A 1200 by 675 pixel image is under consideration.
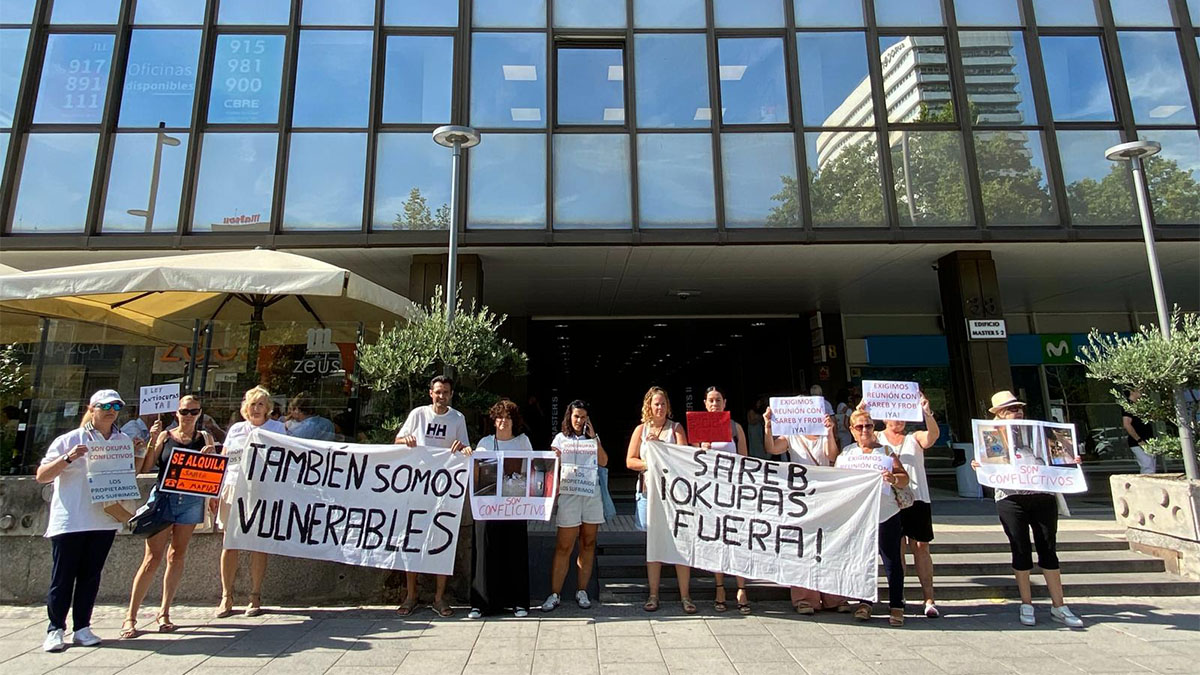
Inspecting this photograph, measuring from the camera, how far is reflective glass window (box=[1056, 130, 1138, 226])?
34.3 ft

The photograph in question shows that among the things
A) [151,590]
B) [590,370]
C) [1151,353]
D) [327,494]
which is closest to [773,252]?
[1151,353]

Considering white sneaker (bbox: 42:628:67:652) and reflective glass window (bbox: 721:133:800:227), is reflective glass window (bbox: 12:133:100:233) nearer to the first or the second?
white sneaker (bbox: 42:628:67:652)

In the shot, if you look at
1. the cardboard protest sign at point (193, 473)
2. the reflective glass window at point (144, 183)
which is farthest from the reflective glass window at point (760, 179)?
the reflective glass window at point (144, 183)

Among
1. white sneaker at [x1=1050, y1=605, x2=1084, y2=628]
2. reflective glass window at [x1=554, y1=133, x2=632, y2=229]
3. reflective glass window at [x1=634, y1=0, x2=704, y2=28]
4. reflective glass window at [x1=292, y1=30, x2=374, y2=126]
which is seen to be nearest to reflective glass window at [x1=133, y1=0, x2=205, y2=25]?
reflective glass window at [x1=292, y1=30, x2=374, y2=126]

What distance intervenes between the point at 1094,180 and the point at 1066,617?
8.46 m

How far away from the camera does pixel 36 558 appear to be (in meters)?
6.12

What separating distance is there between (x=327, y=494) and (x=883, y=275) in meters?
10.9

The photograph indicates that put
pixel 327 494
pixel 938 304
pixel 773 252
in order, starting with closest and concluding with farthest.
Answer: pixel 327 494, pixel 773 252, pixel 938 304

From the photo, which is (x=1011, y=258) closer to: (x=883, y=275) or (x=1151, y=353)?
(x=883, y=275)

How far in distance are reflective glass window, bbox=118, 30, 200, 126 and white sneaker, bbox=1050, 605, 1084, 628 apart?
1342 cm

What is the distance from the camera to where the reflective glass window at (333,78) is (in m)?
10.6

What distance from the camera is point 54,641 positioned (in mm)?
4809

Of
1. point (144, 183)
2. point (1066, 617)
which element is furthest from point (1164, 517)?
point (144, 183)

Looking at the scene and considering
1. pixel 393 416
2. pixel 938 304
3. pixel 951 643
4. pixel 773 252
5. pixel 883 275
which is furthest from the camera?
pixel 938 304
